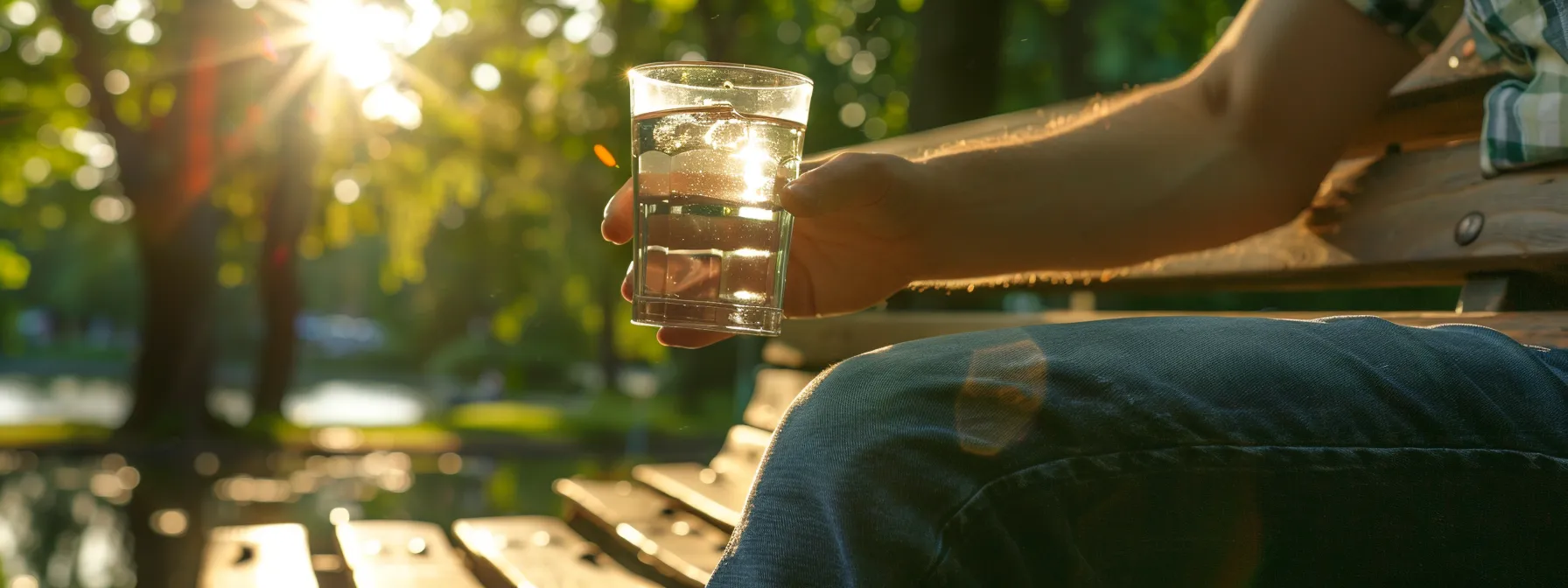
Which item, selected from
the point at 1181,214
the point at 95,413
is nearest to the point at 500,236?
the point at 95,413

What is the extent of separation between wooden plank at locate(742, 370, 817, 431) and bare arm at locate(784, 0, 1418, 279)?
4.89ft

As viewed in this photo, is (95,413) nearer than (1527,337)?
No

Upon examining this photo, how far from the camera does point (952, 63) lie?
7660 millimetres

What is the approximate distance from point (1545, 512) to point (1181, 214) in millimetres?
718

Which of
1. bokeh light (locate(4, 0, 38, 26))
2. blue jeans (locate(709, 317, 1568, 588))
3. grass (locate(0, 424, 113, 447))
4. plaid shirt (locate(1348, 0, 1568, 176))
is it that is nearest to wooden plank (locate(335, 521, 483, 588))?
blue jeans (locate(709, 317, 1568, 588))

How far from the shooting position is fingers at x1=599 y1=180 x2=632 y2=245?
1.71m

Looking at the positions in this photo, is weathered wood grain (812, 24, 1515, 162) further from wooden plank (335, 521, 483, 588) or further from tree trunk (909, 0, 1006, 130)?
tree trunk (909, 0, 1006, 130)

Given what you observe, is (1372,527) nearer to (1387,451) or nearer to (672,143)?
(1387,451)

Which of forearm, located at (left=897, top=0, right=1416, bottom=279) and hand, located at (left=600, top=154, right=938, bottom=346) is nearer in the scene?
hand, located at (left=600, top=154, right=938, bottom=346)

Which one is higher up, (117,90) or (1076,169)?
(117,90)

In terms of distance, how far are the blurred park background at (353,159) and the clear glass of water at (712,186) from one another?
5.89 m

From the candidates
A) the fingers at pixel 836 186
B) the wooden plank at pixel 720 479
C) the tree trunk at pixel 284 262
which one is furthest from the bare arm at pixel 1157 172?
the tree trunk at pixel 284 262

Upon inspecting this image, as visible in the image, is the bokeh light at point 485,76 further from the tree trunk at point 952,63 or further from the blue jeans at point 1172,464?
the blue jeans at point 1172,464

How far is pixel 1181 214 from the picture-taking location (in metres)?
1.93
